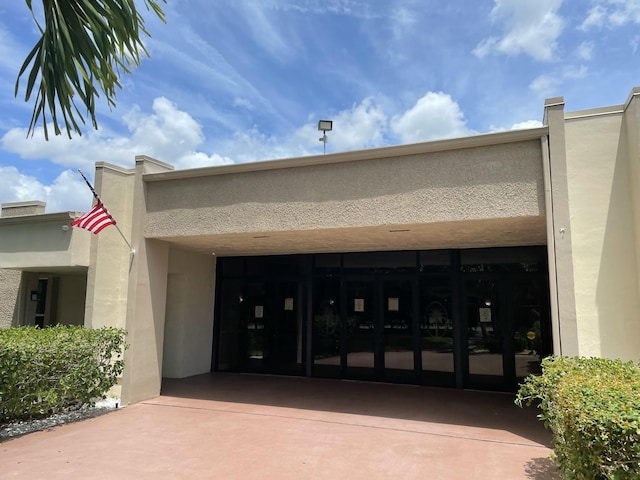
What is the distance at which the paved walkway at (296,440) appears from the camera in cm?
562

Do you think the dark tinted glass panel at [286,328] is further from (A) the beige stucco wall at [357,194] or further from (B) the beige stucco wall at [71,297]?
(B) the beige stucco wall at [71,297]

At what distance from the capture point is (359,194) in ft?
25.3

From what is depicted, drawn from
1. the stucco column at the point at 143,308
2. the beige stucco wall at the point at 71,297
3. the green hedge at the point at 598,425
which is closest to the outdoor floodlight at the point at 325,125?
the stucco column at the point at 143,308

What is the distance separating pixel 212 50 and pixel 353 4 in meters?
2.91

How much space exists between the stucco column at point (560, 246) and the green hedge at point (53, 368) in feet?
25.9

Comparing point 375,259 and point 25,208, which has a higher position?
point 25,208

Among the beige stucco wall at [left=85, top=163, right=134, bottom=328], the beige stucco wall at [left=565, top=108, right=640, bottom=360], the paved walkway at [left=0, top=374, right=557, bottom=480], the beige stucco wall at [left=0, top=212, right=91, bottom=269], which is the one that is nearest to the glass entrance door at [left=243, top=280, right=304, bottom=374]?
the paved walkway at [left=0, top=374, right=557, bottom=480]

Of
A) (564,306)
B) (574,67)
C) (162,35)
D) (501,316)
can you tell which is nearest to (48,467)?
(162,35)

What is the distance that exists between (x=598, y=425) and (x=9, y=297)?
48.5 ft

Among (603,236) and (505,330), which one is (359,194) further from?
(505,330)

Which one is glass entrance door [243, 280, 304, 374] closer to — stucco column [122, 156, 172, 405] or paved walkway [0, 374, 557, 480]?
paved walkway [0, 374, 557, 480]

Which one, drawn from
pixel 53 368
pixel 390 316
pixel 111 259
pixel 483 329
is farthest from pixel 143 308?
pixel 483 329

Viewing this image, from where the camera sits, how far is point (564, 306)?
21.6ft

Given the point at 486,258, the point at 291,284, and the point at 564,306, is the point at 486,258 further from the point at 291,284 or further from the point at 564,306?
the point at 291,284
